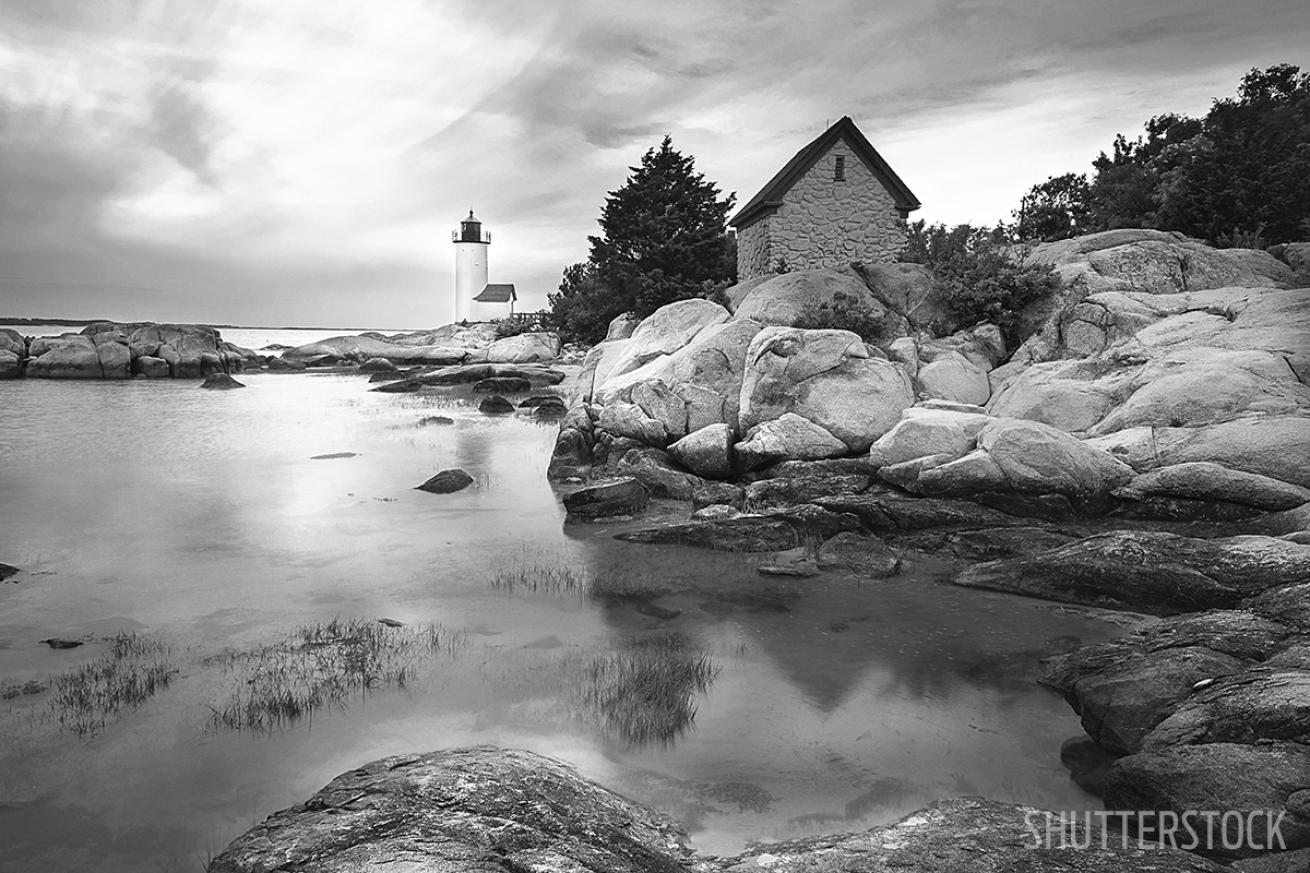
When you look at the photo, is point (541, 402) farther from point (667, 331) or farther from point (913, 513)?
point (913, 513)

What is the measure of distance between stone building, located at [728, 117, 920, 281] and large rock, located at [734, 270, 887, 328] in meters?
8.98

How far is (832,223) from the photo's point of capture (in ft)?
116

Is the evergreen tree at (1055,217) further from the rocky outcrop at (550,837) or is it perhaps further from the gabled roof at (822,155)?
the rocky outcrop at (550,837)

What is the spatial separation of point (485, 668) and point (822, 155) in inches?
1208

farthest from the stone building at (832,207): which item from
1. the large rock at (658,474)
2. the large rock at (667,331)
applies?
the large rock at (658,474)

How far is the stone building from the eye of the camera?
113ft

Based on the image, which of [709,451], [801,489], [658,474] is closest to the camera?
[801,489]

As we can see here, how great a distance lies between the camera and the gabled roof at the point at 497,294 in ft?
382

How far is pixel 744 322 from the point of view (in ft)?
79.8

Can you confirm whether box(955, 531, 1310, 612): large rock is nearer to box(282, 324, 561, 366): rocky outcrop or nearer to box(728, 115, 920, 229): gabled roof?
box(728, 115, 920, 229): gabled roof

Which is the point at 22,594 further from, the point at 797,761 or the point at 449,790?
the point at 797,761

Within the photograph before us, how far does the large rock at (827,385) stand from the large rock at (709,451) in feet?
2.71

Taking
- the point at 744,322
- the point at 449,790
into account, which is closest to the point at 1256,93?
the point at 744,322

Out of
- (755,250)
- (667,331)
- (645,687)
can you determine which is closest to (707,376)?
(667,331)
